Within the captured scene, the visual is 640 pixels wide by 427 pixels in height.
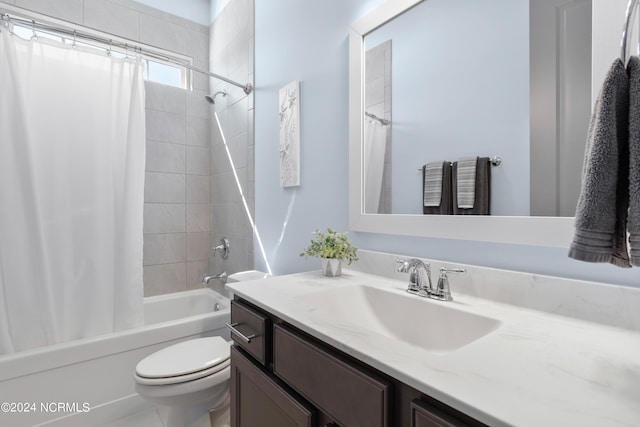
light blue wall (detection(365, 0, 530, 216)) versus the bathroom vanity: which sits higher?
light blue wall (detection(365, 0, 530, 216))

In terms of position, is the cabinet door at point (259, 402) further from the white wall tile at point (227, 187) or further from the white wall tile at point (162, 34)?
the white wall tile at point (162, 34)

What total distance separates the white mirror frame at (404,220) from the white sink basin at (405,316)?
0.81 ft

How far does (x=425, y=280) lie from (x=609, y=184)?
585 mm

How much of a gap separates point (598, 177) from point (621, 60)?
0.61 feet

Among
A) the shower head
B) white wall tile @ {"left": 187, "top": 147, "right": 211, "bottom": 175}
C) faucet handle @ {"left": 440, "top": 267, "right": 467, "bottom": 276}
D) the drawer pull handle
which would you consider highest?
the shower head

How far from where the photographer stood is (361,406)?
0.58 metres

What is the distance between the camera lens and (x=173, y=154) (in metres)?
2.56

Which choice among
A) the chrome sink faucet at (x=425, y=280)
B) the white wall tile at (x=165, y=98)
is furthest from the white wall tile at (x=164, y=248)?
the chrome sink faucet at (x=425, y=280)

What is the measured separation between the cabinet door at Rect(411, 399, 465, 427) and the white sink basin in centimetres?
23

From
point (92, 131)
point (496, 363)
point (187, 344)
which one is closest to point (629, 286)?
point (496, 363)

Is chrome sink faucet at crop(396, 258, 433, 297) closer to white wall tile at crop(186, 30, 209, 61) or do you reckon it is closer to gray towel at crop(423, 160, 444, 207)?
gray towel at crop(423, 160, 444, 207)

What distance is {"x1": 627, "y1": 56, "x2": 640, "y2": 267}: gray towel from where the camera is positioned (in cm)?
44

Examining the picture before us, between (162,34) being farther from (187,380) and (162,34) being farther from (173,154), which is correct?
(187,380)

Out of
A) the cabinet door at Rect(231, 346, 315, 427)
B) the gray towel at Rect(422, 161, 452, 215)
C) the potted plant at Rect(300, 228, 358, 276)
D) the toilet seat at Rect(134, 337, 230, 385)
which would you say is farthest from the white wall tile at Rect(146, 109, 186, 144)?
the gray towel at Rect(422, 161, 452, 215)
